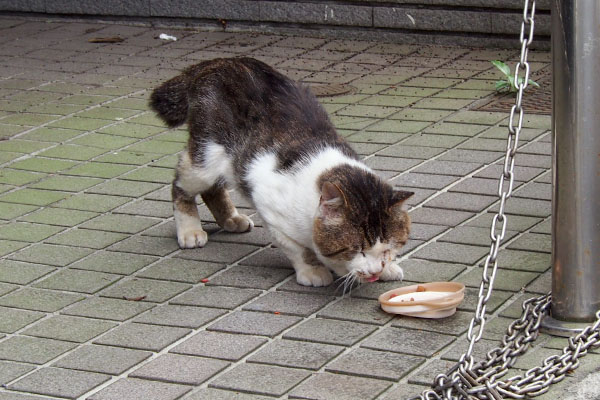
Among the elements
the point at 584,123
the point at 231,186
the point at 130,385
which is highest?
the point at 584,123

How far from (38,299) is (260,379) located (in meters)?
1.42

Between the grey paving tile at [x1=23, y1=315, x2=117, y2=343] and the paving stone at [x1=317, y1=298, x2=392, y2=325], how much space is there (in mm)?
993

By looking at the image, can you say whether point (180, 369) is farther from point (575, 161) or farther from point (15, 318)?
point (575, 161)

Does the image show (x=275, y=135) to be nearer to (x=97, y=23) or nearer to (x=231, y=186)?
(x=231, y=186)

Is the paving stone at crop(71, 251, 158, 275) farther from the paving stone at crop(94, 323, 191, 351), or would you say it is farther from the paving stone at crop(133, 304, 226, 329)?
the paving stone at crop(94, 323, 191, 351)

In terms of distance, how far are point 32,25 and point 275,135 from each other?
6.29 meters

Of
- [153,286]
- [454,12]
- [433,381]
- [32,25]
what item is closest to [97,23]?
[32,25]

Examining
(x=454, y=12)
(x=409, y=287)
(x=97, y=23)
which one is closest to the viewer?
(x=409, y=287)

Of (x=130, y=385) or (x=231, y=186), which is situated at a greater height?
(x=231, y=186)

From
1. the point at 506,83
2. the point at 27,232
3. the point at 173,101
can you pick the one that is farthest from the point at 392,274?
the point at 506,83

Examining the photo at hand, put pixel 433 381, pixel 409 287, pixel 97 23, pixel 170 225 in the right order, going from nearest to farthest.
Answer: pixel 433 381, pixel 409 287, pixel 170 225, pixel 97 23

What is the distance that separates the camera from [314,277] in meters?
4.91

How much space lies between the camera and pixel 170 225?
5.80m

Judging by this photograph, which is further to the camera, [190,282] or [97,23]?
[97,23]
